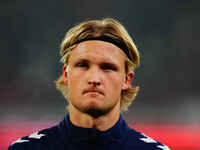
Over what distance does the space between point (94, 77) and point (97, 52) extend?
0.45 ft

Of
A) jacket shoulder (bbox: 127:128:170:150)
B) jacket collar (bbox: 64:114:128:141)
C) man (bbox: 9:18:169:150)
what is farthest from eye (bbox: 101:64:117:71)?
jacket shoulder (bbox: 127:128:170:150)

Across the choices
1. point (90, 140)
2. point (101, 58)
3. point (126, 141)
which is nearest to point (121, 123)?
point (126, 141)

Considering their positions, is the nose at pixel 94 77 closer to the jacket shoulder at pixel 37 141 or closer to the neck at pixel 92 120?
the neck at pixel 92 120

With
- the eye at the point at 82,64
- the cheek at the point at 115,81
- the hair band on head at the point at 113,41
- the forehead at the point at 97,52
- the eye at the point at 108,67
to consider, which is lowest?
the cheek at the point at 115,81

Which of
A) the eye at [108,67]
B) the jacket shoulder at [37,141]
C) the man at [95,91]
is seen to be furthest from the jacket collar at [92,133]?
the eye at [108,67]

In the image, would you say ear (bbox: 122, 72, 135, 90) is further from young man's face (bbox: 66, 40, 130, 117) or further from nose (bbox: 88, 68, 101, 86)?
nose (bbox: 88, 68, 101, 86)

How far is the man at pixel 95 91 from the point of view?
159 centimetres

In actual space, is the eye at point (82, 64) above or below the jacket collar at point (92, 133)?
above

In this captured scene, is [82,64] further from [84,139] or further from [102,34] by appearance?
[84,139]

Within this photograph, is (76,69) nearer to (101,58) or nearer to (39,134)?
(101,58)

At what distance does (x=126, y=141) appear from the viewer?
174 cm

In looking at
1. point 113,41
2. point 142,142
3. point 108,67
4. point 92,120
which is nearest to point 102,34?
point 113,41

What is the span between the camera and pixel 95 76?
62.2 inches

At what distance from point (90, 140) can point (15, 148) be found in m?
0.40
